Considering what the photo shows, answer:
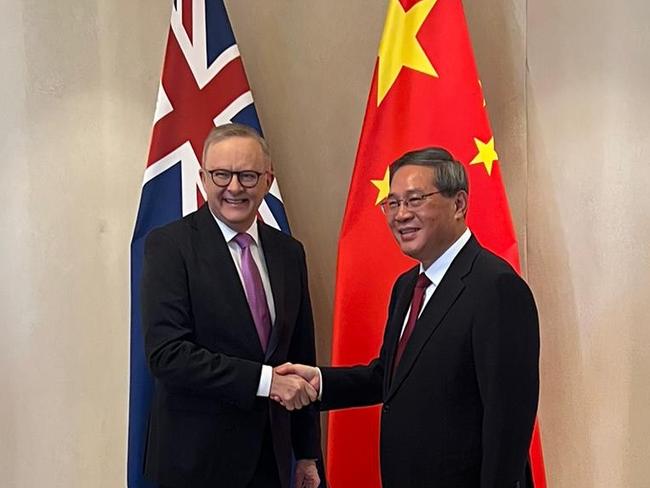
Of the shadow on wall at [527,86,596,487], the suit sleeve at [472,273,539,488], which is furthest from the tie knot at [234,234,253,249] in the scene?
the shadow on wall at [527,86,596,487]

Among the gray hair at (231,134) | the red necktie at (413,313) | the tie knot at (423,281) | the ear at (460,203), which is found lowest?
the red necktie at (413,313)

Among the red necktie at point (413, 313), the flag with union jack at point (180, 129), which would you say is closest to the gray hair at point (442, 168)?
the red necktie at point (413, 313)

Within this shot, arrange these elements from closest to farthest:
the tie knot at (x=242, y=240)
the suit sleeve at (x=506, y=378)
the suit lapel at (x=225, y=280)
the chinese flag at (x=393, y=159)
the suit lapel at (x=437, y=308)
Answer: the suit sleeve at (x=506, y=378) < the suit lapel at (x=437, y=308) < the suit lapel at (x=225, y=280) < the tie knot at (x=242, y=240) < the chinese flag at (x=393, y=159)

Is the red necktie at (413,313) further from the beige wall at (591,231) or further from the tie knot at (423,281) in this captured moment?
the beige wall at (591,231)

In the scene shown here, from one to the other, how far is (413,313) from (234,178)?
0.58m

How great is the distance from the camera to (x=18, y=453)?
119 inches

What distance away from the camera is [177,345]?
6.72 ft

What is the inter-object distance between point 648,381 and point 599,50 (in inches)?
43.1

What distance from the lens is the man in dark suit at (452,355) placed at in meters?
1.77

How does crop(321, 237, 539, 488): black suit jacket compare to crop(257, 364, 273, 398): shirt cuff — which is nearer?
crop(321, 237, 539, 488): black suit jacket

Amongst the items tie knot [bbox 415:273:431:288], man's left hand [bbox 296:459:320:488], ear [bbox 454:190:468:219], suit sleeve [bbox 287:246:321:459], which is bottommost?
man's left hand [bbox 296:459:320:488]

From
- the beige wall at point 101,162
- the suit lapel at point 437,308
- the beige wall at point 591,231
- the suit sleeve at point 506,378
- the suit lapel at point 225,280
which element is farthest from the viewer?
the beige wall at point 101,162

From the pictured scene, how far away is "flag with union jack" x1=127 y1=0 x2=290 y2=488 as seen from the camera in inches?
104

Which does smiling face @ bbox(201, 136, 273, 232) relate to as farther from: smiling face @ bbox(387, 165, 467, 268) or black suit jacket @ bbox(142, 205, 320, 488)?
smiling face @ bbox(387, 165, 467, 268)
